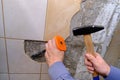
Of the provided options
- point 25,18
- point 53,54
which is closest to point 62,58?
point 53,54

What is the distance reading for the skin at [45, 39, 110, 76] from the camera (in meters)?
0.73

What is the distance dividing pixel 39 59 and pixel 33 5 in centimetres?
36

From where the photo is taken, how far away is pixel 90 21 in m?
1.05

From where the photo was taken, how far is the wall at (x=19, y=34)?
0.96 meters

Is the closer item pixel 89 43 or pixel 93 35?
pixel 89 43

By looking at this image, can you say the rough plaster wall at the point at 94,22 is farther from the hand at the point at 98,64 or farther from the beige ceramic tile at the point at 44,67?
the hand at the point at 98,64

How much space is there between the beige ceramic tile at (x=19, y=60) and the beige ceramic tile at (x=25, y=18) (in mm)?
56

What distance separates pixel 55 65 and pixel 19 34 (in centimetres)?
41

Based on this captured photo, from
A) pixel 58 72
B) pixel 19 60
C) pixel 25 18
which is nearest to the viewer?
pixel 58 72

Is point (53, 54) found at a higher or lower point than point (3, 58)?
higher

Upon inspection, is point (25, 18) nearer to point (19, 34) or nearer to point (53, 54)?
point (19, 34)

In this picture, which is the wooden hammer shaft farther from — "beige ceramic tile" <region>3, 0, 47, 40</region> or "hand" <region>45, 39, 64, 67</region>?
"beige ceramic tile" <region>3, 0, 47, 40</region>

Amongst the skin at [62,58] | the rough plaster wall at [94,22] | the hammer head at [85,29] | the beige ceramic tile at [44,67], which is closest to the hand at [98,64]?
the skin at [62,58]

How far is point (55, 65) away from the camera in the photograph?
0.70m
